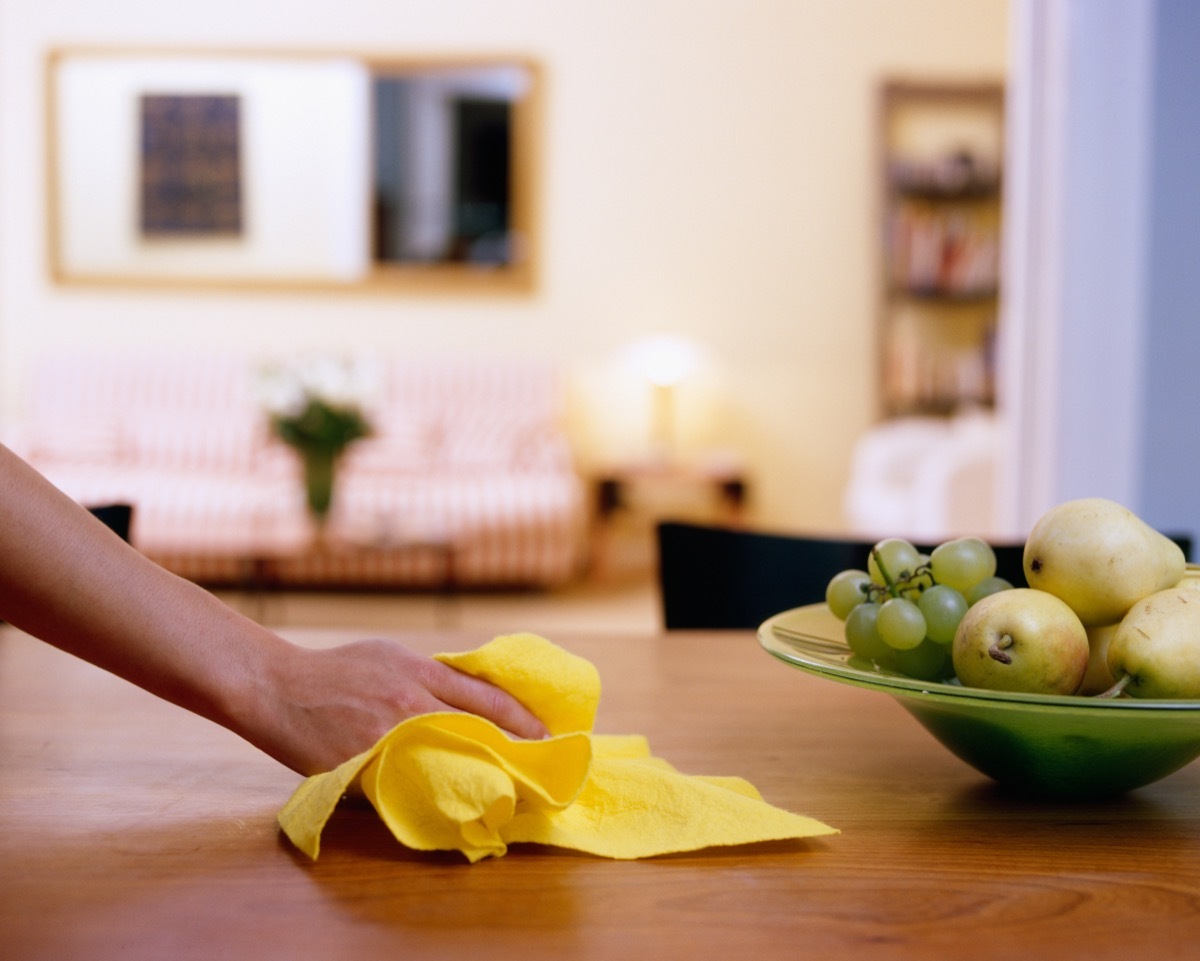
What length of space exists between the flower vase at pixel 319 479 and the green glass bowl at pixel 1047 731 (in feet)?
13.7

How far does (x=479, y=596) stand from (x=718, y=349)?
5.95 feet

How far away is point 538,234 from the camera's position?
6562mm

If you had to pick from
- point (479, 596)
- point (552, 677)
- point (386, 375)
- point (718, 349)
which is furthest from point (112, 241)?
point (552, 677)

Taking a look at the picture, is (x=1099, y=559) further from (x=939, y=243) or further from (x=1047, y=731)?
(x=939, y=243)

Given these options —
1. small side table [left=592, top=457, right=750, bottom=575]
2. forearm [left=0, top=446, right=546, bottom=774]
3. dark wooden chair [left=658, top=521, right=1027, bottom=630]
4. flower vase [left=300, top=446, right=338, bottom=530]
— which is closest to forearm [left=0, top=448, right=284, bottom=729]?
forearm [left=0, top=446, right=546, bottom=774]

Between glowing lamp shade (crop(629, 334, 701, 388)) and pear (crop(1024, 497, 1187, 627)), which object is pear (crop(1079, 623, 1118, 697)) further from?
glowing lamp shade (crop(629, 334, 701, 388))

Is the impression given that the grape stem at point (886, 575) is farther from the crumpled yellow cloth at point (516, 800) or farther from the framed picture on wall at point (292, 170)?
the framed picture on wall at point (292, 170)

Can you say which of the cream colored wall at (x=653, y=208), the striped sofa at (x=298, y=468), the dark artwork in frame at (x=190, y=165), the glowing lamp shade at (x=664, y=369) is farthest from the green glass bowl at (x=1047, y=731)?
the dark artwork in frame at (x=190, y=165)

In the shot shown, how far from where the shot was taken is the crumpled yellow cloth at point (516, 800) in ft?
2.03

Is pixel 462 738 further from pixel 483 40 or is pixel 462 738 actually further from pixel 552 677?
pixel 483 40

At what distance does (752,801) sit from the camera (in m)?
0.65

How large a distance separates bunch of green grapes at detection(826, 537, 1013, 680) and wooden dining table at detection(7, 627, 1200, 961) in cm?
7

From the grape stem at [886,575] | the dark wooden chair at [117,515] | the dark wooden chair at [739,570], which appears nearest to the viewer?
the grape stem at [886,575]

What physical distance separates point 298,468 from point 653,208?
2212 millimetres
